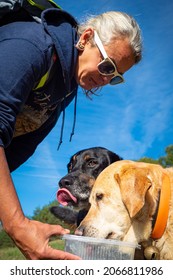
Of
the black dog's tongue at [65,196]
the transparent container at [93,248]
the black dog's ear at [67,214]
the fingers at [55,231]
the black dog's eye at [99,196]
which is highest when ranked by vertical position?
the fingers at [55,231]

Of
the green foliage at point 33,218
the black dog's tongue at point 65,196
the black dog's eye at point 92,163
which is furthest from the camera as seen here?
the green foliage at point 33,218

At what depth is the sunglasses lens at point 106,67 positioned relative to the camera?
429 cm

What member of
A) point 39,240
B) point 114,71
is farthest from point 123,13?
point 39,240

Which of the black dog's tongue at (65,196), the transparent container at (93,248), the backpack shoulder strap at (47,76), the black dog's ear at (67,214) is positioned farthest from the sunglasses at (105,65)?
the black dog's ear at (67,214)

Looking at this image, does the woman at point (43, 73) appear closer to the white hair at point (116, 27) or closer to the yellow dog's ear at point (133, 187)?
the white hair at point (116, 27)

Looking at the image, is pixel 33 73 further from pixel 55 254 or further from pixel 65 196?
pixel 65 196

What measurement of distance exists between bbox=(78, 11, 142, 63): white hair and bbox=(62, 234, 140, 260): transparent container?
210 centimetres

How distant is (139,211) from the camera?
4355mm

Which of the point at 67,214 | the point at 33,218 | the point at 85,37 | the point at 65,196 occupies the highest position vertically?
the point at 85,37

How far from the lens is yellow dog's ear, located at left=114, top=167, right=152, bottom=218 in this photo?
4.01 metres

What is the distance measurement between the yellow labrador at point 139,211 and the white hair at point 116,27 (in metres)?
1.38

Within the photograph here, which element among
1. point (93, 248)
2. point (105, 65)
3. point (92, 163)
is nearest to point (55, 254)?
point (93, 248)

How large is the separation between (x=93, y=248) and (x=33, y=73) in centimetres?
162

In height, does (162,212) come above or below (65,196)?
above
